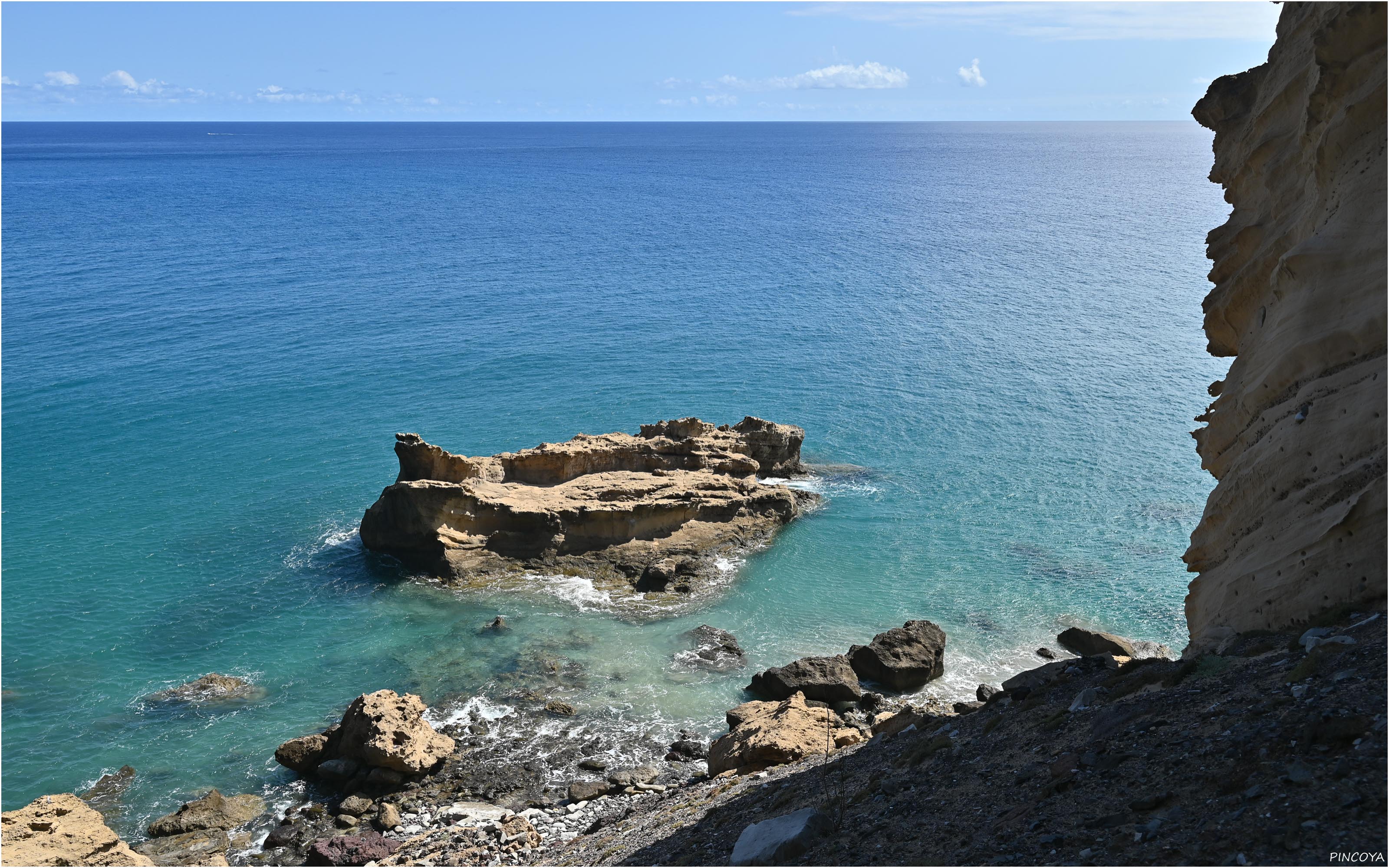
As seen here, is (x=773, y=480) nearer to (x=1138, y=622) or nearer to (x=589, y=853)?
(x=1138, y=622)

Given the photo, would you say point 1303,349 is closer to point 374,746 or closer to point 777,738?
point 777,738

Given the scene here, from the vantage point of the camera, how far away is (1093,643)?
33.7m

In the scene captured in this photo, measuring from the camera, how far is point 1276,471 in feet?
58.3

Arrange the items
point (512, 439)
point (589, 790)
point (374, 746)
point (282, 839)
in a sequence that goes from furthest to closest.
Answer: point (512, 439) < point (374, 746) < point (589, 790) < point (282, 839)

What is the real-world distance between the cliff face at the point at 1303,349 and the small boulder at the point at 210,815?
22200mm

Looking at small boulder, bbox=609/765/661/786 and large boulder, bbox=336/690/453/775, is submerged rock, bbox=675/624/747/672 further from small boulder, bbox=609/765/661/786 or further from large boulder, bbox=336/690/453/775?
large boulder, bbox=336/690/453/775

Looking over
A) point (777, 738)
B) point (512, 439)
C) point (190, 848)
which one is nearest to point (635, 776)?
point (777, 738)

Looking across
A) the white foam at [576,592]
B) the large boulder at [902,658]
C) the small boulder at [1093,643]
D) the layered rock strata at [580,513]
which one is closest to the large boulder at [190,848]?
the white foam at [576,592]

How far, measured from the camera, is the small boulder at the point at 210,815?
81.4ft

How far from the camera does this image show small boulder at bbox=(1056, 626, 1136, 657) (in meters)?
33.1

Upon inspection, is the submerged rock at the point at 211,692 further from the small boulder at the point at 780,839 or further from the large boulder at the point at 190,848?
the small boulder at the point at 780,839

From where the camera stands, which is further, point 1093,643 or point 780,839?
point 1093,643

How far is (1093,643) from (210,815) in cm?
2638

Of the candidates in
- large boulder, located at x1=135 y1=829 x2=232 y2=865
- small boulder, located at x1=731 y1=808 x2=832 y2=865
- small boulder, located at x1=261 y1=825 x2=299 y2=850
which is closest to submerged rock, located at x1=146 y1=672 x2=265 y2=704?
large boulder, located at x1=135 y1=829 x2=232 y2=865
